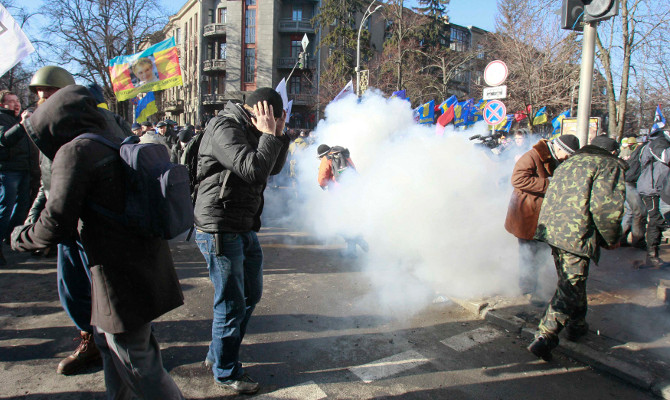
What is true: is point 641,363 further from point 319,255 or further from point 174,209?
point 319,255

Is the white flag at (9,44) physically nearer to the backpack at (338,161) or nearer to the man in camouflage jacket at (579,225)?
the backpack at (338,161)

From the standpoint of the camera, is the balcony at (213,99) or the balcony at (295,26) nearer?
the balcony at (295,26)

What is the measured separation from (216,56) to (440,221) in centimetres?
4667

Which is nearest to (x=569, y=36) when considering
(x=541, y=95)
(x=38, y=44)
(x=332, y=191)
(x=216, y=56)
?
(x=541, y=95)

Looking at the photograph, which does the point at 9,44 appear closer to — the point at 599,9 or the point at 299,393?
the point at 299,393

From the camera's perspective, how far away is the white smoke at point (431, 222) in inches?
197

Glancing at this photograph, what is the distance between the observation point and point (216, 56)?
4666 cm

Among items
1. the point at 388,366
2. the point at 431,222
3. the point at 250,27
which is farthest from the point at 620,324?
the point at 250,27

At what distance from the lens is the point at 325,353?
3.46 meters

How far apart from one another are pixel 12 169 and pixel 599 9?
279 inches

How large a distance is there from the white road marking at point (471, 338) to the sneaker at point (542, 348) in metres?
0.45

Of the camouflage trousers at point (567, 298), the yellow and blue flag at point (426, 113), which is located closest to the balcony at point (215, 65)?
the yellow and blue flag at point (426, 113)

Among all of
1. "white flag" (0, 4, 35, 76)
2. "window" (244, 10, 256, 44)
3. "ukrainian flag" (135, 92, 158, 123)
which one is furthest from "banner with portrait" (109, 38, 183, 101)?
"window" (244, 10, 256, 44)

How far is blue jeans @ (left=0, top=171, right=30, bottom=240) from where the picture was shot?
5.24m
